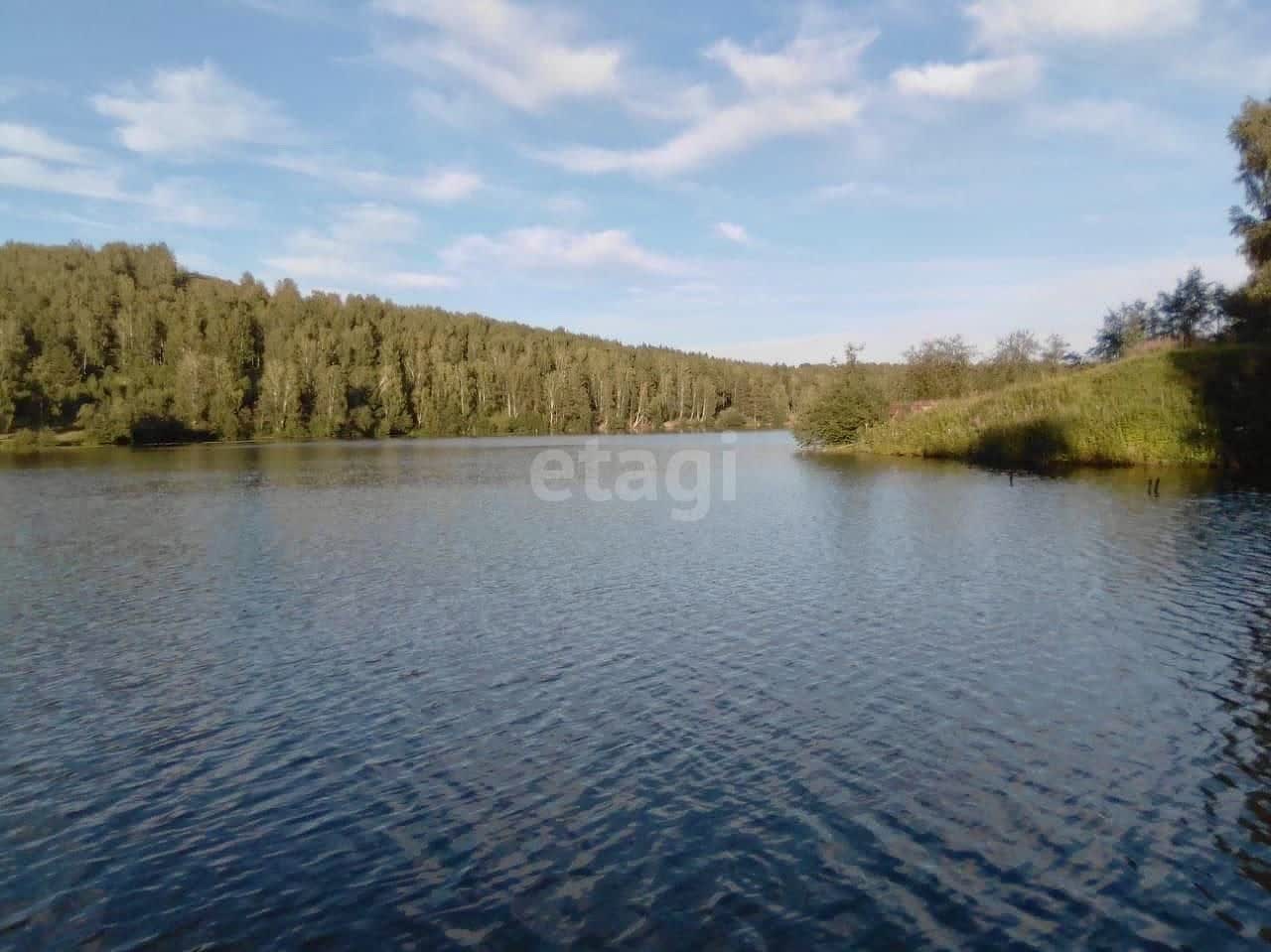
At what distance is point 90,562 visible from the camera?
87.6 ft

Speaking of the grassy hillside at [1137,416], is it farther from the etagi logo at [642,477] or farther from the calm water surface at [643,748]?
the calm water surface at [643,748]

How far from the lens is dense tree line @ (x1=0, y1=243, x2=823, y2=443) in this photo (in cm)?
11300

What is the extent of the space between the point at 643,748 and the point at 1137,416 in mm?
52625

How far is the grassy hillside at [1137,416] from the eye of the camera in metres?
49.0

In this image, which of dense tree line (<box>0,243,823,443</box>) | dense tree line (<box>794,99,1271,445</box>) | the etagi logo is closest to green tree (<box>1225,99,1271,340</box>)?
dense tree line (<box>794,99,1271,445</box>)

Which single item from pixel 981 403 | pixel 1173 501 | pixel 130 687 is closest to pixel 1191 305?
pixel 981 403

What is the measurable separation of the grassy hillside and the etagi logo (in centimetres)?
1968

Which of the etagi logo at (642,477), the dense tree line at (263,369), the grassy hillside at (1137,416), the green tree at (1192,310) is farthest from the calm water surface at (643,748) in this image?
the dense tree line at (263,369)

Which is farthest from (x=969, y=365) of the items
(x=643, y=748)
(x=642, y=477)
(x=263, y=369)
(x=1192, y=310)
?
(x=263, y=369)

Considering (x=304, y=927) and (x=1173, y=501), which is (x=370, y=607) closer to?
(x=304, y=927)

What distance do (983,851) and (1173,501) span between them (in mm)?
33099

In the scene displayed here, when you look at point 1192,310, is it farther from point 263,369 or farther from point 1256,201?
point 263,369

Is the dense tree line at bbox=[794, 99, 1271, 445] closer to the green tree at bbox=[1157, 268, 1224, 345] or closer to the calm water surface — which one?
the green tree at bbox=[1157, 268, 1224, 345]

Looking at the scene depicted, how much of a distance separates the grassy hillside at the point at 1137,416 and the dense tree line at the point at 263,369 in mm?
66870
